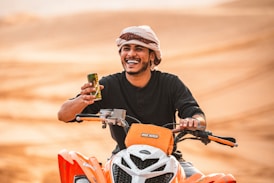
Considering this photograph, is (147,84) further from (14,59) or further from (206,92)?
(14,59)

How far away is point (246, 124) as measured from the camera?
51.9ft

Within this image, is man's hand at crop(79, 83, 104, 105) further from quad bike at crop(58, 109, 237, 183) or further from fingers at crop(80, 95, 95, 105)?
quad bike at crop(58, 109, 237, 183)

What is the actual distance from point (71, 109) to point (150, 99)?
1.96 feet

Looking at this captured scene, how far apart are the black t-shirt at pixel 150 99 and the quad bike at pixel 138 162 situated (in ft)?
1.58

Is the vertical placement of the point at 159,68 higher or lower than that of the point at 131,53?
higher

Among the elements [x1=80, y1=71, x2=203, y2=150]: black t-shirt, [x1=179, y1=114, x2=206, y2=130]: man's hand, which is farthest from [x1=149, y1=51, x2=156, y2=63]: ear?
[x1=179, y1=114, x2=206, y2=130]: man's hand

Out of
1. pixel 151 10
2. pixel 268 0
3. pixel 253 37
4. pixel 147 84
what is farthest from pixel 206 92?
pixel 268 0

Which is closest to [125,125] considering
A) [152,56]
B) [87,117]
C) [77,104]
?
[87,117]

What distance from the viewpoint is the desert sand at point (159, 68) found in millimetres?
12992

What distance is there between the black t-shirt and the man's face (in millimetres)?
150

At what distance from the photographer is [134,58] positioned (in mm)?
6344

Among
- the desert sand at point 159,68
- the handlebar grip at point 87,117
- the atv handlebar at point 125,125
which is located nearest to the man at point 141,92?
the handlebar grip at point 87,117

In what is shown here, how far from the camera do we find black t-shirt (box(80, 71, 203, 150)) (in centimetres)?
632

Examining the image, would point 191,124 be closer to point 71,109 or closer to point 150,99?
point 150,99
